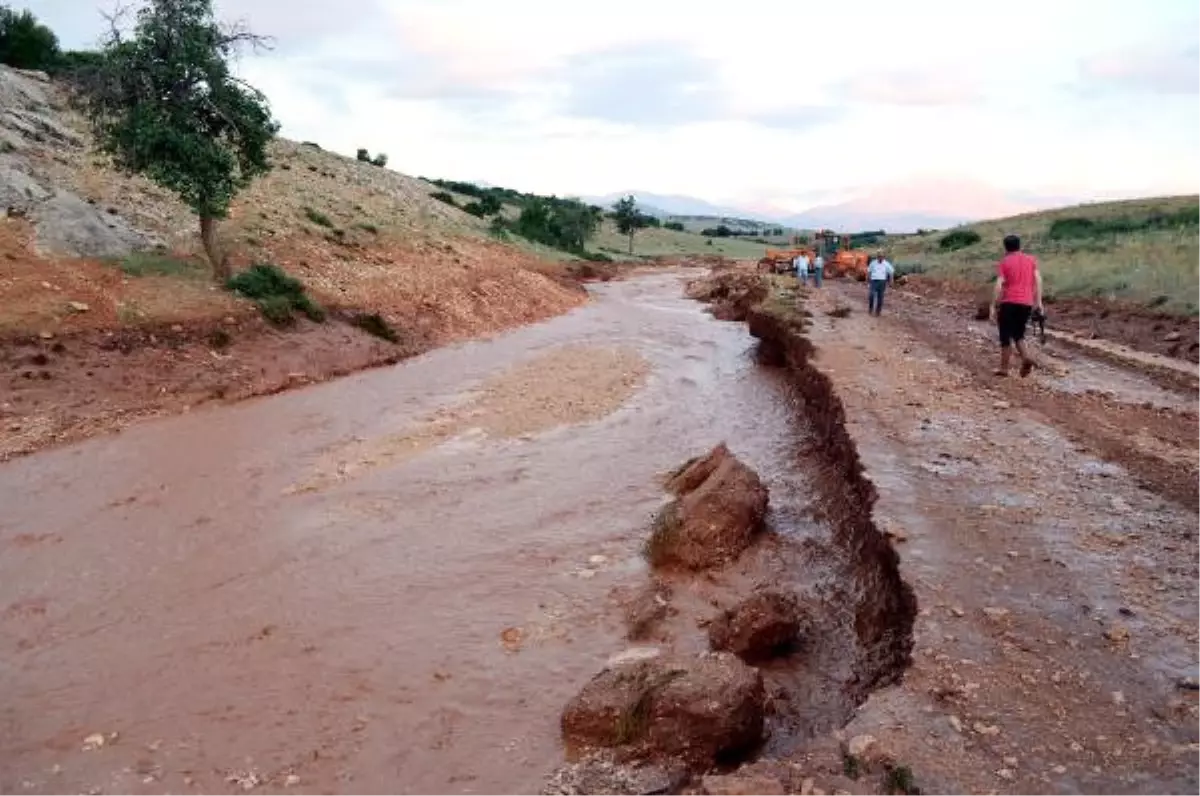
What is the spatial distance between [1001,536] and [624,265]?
56.8 meters

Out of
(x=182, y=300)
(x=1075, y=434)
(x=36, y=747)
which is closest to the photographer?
(x=36, y=747)

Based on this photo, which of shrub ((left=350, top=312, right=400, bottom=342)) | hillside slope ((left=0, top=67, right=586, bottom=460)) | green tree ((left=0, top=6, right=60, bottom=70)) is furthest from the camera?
green tree ((left=0, top=6, right=60, bottom=70))

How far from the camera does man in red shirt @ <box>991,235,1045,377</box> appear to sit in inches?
468

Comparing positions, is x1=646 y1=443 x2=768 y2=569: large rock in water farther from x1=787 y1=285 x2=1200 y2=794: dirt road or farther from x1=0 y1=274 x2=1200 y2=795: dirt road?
x1=787 y1=285 x2=1200 y2=794: dirt road

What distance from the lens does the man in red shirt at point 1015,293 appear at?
1188 centimetres

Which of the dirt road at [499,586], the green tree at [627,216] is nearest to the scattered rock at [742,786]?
the dirt road at [499,586]

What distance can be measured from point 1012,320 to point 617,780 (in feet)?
34.9

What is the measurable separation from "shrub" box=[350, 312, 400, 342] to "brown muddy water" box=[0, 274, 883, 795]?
4.82 m

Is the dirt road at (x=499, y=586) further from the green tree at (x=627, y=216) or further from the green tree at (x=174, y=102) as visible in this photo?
the green tree at (x=627, y=216)

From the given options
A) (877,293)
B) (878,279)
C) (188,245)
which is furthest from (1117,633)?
(188,245)

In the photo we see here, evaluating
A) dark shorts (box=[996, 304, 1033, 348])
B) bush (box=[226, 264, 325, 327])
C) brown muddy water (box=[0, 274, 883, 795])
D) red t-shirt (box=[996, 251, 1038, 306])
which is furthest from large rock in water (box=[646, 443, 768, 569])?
bush (box=[226, 264, 325, 327])

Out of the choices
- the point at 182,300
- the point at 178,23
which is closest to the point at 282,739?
the point at 182,300

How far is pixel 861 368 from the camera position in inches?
578

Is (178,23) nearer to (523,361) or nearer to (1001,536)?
(523,361)
